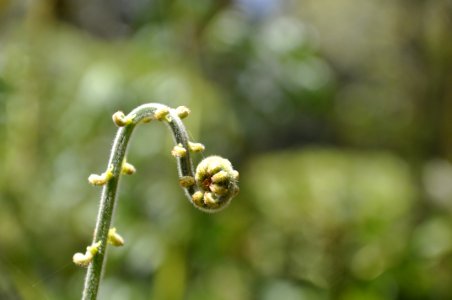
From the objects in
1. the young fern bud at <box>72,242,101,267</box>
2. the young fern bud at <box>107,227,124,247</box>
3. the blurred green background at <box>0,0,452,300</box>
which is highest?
the blurred green background at <box>0,0,452,300</box>

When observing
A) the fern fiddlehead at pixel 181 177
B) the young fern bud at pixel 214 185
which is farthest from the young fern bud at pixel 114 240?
the young fern bud at pixel 214 185

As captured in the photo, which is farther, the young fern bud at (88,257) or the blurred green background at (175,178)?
the blurred green background at (175,178)

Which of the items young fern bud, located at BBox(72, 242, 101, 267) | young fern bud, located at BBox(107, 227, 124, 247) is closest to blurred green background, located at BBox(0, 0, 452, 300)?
young fern bud, located at BBox(107, 227, 124, 247)

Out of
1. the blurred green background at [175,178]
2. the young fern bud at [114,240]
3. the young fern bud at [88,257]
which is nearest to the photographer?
the young fern bud at [88,257]

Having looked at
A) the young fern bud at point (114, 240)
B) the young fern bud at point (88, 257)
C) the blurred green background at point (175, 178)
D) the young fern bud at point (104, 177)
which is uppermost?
the blurred green background at point (175, 178)

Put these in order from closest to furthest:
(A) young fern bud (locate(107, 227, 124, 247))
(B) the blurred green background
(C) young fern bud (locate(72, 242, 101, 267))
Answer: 1. (C) young fern bud (locate(72, 242, 101, 267))
2. (A) young fern bud (locate(107, 227, 124, 247))
3. (B) the blurred green background

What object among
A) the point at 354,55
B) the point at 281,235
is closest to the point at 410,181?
the point at 281,235

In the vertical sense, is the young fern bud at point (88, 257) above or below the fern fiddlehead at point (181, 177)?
below

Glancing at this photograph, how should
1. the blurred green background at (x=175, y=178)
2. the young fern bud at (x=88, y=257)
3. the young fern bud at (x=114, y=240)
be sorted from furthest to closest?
the blurred green background at (x=175, y=178) → the young fern bud at (x=114, y=240) → the young fern bud at (x=88, y=257)

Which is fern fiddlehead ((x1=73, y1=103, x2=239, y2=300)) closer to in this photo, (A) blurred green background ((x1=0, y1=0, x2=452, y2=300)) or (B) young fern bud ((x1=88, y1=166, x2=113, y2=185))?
(B) young fern bud ((x1=88, y1=166, x2=113, y2=185))

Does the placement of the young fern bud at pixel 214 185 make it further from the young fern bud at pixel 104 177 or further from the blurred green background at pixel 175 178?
the blurred green background at pixel 175 178
